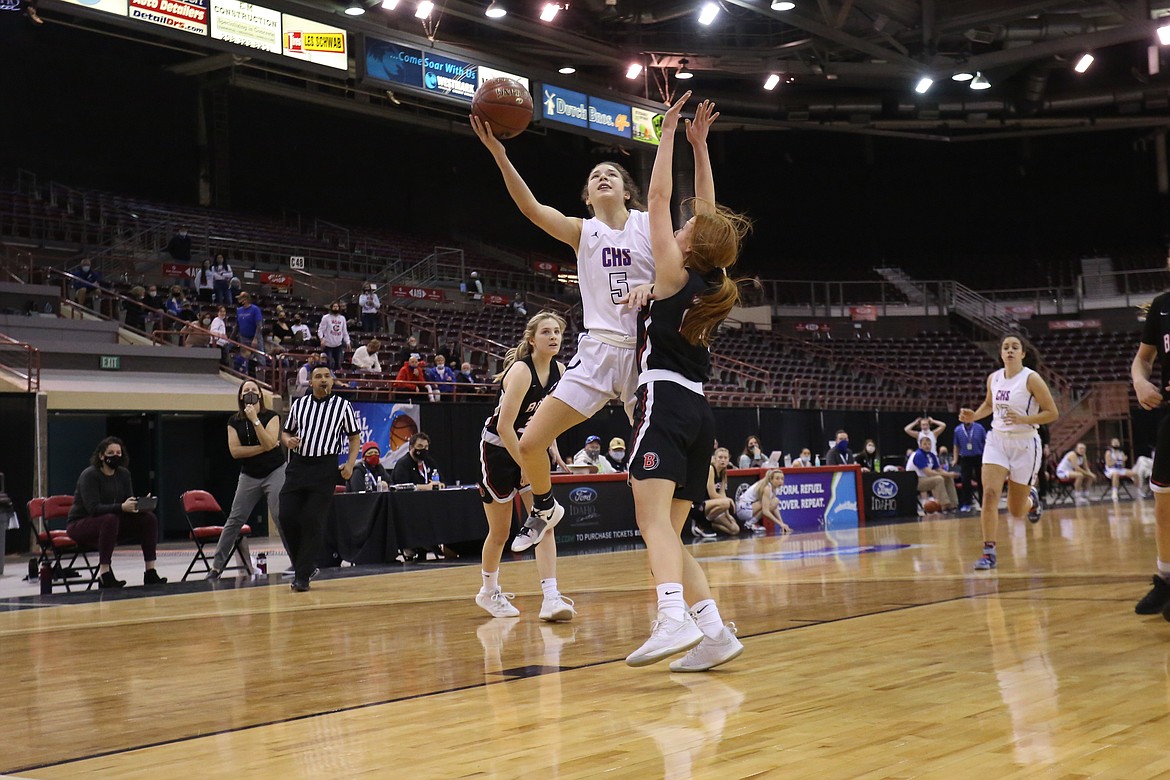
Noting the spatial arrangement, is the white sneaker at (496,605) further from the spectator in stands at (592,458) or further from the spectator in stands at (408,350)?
the spectator in stands at (408,350)

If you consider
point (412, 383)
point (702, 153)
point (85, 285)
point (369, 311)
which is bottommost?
point (702, 153)

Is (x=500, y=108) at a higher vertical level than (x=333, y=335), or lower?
lower

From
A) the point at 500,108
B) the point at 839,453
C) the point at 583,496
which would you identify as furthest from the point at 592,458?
the point at 500,108

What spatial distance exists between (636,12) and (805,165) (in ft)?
47.6

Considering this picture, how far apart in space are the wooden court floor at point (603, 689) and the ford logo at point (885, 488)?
10499 millimetres

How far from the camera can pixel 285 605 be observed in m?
7.01

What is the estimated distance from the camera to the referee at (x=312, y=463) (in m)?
8.23

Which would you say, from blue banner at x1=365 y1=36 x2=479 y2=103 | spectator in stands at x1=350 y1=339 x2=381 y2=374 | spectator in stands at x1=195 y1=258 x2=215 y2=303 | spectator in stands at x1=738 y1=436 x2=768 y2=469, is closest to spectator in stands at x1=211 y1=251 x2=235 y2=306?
spectator in stands at x1=195 y1=258 x2=215 y2=303

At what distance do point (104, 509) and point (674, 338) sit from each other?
6705 millimetres

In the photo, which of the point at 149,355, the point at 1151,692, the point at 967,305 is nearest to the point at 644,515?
the point at 1151,692

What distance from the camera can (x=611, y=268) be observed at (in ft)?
14.6

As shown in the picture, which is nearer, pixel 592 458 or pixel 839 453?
pixel 592 458

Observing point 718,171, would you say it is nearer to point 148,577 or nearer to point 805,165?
point 805,165

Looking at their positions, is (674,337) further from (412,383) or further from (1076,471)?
(1076,471)
